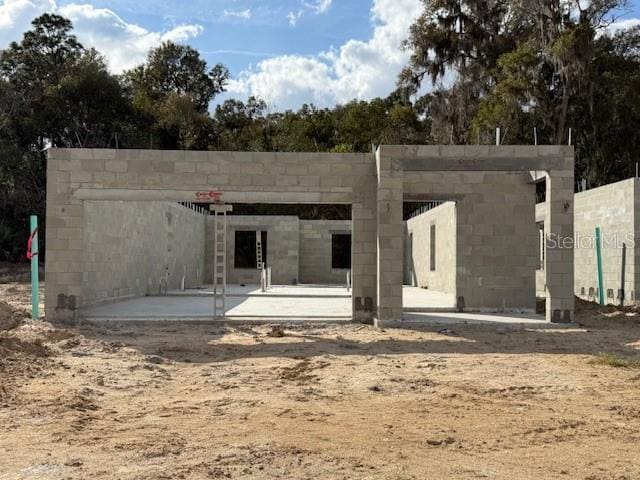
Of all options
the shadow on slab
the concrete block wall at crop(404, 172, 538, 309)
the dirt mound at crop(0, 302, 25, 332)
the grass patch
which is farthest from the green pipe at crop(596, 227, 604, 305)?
the dirt mound at crop(0, 302, 25, 332)

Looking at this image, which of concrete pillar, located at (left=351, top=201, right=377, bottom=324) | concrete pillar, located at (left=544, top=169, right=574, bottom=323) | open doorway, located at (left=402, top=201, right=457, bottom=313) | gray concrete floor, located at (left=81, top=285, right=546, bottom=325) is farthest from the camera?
open doorway, located at (left=402, top=201, right=457, bottom=313)

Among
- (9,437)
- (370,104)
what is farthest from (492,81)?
(9,437)

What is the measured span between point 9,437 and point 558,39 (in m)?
23.1

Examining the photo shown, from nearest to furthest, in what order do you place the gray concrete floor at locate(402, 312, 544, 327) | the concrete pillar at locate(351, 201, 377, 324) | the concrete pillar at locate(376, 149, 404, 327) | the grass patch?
the grass patch
the concrete pillar at locate(376, 149, 404, 327)
the gray concrete floor at locate(402, 312, 544, 327)
the concrete pillar at locate(351, 201, 377, 324)

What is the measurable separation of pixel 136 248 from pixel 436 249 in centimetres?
893

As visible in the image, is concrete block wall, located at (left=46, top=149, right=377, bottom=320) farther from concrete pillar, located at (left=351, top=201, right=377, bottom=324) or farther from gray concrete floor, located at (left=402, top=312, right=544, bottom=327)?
gray concrete floor, located at (left=402, top=312, right=544, bottom=327)

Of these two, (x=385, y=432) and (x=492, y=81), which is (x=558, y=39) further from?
Result: (x=385, y=432)

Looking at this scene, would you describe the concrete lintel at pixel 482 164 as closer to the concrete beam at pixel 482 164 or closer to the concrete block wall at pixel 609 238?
the concrete beam at pixel 482 164

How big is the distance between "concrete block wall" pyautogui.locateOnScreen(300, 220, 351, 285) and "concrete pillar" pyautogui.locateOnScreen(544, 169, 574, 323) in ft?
52.2

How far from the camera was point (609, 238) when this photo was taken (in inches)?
563

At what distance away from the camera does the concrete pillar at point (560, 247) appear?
36.7 ft

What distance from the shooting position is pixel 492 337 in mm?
10203

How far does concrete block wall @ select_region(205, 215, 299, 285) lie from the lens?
25.8 meters

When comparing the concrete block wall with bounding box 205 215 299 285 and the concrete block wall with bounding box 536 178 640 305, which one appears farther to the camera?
the concrete block wall with bounding box 205 215 299 285
